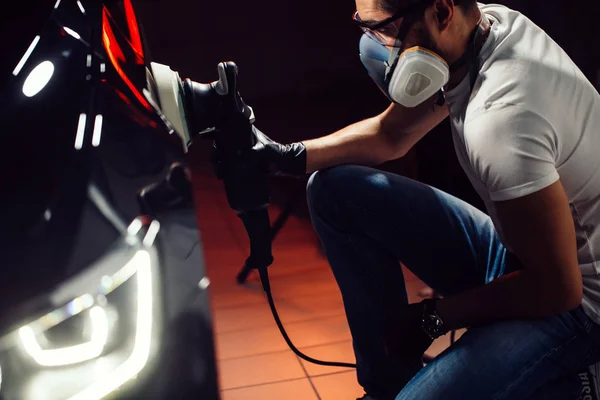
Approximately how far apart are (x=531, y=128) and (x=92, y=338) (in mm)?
675

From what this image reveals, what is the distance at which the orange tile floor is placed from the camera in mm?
1694

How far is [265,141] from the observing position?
4.33 feet

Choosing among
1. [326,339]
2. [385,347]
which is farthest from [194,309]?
[326,339]

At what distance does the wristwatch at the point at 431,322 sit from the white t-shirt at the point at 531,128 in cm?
19

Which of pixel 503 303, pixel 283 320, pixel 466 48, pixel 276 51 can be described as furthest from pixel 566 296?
pixel 276 51

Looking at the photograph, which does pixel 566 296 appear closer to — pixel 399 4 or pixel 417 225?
pixel 417 225

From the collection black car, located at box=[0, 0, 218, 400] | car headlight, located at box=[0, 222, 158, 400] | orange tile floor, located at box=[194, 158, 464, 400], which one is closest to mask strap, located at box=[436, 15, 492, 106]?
black car, located at box=[0, 0, 218, 400]

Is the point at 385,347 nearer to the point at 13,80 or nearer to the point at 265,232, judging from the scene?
the point at 265,232

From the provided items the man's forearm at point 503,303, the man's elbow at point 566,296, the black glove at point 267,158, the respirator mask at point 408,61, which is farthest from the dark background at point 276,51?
the man's elbow at point 566,296

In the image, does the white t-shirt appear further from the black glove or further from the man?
the black glove

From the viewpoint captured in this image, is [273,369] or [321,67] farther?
[321,67]

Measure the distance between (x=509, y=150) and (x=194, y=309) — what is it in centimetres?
51

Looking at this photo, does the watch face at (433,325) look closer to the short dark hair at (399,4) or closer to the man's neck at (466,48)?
the man's neck at (466,48)

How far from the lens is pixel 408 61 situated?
3.75 feet
